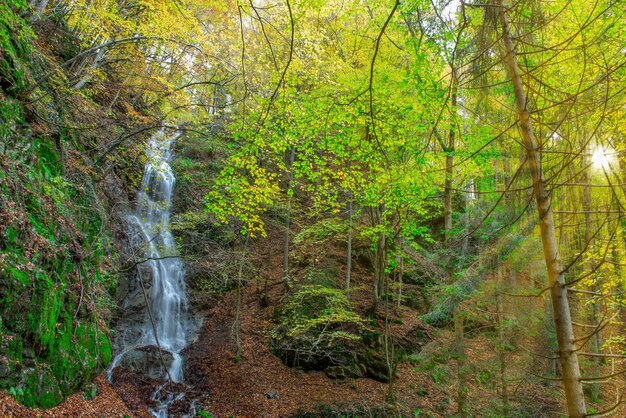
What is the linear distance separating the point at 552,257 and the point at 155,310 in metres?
13.0

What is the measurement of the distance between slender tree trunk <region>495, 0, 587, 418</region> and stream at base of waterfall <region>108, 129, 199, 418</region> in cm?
898

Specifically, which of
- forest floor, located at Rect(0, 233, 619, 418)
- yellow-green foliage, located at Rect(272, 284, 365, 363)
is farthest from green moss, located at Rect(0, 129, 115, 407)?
yellow-green foliage, located at Rect(272, 284, 365, 363)

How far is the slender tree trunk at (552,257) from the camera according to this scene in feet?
7.43

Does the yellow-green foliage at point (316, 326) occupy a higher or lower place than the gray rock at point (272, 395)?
higher

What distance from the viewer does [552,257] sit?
2.51m

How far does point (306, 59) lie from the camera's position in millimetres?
9906

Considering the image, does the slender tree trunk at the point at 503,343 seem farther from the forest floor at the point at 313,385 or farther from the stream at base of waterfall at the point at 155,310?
the stream at base of waterfall at the point at 155,310

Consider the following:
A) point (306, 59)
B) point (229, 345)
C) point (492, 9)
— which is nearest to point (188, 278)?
point (229, 345)

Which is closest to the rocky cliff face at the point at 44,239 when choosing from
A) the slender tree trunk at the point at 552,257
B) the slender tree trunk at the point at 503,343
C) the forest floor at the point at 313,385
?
the forest floor at the point at 313,385

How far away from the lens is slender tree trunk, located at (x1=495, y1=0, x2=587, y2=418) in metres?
2.27

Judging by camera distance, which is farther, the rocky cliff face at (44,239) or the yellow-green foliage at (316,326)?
the yellow-green foliage at (316,326)

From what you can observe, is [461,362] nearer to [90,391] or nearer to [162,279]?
[90,391]

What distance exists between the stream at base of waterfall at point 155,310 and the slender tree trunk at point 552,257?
8975mm

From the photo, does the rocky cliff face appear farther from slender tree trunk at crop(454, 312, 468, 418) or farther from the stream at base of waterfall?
slender tree trunk at crop(454, 312, 468, 418)
